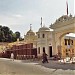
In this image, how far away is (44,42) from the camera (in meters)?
33.8

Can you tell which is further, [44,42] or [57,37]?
[44,42]

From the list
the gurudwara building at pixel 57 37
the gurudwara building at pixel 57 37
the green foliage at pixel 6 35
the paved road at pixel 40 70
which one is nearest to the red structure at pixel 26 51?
the gurudwara building at pixel 57 37

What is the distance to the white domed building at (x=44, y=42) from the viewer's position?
108ft

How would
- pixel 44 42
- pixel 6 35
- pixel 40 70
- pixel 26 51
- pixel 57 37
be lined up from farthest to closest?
pixel 6 35 < pixel 26 51 < pixel 44 42 < pixel 57 37 < pixel 40 70

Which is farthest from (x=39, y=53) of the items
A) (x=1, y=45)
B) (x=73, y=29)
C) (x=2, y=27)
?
(x=2, y=27)

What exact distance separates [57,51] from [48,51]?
2962 mm

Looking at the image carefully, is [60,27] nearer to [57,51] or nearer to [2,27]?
[57,51]

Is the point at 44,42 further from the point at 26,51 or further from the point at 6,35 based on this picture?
the point at 6,35

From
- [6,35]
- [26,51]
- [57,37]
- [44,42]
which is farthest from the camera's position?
[6,35]

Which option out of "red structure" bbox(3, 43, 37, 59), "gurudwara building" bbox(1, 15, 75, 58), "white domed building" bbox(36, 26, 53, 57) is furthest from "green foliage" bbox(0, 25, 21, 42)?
"white domed building" bbox(36, 26, 53, 57)

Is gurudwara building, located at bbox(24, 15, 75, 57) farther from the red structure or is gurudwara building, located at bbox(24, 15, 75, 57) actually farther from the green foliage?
the green foliage

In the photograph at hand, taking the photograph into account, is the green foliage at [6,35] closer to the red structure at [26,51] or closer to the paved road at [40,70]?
the red structure at [26,51]

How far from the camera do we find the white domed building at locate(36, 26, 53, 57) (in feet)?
108

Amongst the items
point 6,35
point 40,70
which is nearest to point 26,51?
point 40,70
